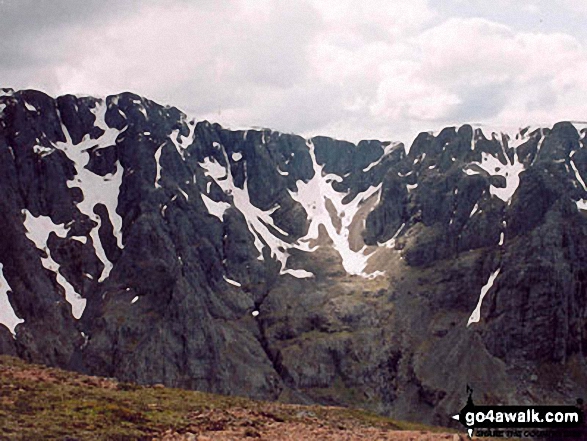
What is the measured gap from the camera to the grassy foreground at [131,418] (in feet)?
127

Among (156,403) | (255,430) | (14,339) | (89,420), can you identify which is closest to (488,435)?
(255,430)

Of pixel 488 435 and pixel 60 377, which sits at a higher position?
pixel 60 377

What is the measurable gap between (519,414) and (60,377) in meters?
38.3

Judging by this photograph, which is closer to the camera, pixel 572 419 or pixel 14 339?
pixel 572 419

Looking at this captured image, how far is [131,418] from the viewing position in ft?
143

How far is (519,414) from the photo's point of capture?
42406mm

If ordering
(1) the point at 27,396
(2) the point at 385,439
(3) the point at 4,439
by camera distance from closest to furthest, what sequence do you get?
(3) the point at 4,439
(2) the point at 385,439
(1) the point at 27,396

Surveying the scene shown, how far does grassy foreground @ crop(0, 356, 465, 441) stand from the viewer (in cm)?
3872

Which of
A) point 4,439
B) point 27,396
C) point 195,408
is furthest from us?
point 195,408

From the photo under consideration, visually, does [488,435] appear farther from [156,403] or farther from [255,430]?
[156,403]

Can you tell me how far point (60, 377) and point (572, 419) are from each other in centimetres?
4155

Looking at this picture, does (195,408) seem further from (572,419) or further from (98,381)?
(572,419)

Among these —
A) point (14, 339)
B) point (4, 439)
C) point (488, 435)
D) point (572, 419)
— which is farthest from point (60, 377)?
point (14, 339)

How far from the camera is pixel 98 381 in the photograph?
59.8 m
